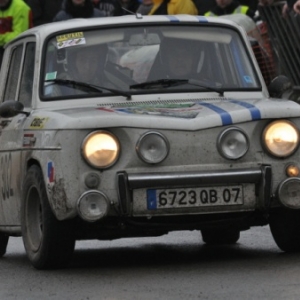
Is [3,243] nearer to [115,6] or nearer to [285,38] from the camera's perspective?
[285,38]

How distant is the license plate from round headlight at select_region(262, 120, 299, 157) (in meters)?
0.38

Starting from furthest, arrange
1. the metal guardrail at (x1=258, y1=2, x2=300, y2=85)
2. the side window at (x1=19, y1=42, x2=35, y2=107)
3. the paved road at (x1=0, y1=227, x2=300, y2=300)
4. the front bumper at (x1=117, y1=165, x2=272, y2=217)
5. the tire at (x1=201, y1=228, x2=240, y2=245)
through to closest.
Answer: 1. the metal guardrail at (x1=258, y1=2, x2=300, y2=85)
2. the tire at (x1=201, y1=228, x2=240, y2=245)
3. the side window at (x1=19, y1=42, x2=35, y2=107)
4. the front bumper at (x1=117, y1=165, x2=272, y2=217)
5. the paved road at (x1=0, y1=227, x2=300, y2=300)

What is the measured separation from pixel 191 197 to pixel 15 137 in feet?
5.65

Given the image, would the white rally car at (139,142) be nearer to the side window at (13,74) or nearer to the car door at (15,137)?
the car door at (15,137)

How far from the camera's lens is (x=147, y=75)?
10578 mm

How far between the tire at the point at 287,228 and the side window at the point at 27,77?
1977 millimetres

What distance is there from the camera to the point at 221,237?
38.2 ft

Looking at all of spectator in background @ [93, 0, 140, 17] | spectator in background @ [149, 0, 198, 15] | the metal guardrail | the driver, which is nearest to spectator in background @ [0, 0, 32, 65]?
spectator in background @ [93, 0, 140, 17]

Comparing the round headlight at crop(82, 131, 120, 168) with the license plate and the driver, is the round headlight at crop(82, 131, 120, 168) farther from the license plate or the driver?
the driver

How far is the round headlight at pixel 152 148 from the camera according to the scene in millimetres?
9211

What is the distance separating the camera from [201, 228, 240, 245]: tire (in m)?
11.6

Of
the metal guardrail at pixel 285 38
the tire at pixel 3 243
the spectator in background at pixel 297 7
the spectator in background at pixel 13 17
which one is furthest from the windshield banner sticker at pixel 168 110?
the spectator in background at pixel 13 17

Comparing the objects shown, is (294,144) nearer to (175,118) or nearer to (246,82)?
(175,118)

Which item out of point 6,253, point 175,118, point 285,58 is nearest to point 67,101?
point 175,118
